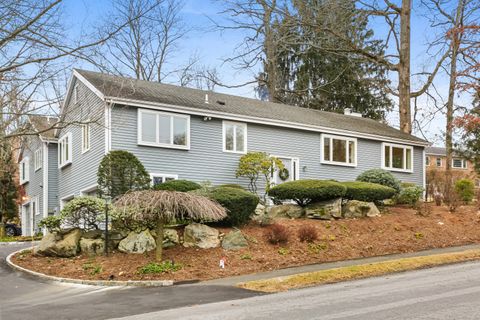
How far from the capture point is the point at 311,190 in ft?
66.8

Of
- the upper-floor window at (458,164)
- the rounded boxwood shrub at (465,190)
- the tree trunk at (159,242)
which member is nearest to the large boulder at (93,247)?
the tree trunk at (159,242)

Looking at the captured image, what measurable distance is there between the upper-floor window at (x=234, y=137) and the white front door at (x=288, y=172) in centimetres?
197

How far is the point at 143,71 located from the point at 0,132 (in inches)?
893

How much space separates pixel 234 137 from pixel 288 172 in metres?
3.15

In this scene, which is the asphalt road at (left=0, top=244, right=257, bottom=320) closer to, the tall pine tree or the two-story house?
the two-story house

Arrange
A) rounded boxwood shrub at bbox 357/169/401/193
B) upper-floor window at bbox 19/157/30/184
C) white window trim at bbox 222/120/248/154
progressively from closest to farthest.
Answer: white window trim at bbox 222/120/248/154 < rounded boxwood shrub at bbox 357/169/401/193 < upper-floor window at bbox 19/157/30/184

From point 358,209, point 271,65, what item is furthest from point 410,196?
point 271,65

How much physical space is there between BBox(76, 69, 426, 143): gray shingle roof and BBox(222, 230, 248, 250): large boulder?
630 cm

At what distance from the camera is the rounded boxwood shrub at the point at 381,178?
24.7m

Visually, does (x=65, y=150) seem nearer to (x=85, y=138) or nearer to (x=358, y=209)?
(x=85, y=138)

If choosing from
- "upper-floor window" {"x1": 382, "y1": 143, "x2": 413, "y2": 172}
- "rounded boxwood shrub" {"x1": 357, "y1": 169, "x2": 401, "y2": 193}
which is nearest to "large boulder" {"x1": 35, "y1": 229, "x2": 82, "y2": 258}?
"rounded boxwood shrub" {"x1": 357, "y1": 169, "x2": 401, "y2": 193}

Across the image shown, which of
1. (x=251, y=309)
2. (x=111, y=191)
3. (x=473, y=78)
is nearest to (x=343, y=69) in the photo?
(x=473, y=78)

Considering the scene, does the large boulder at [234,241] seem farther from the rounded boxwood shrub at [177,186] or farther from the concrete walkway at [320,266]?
the rounded boxwood shrub at [177,186]

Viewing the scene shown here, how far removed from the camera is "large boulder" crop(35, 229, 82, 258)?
55.3 feet
